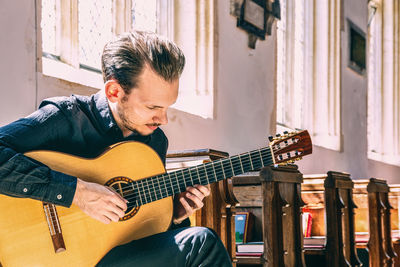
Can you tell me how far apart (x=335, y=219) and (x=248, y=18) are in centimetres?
252

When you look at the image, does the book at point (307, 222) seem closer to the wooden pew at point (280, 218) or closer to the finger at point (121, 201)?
the wooden pew at point (280, 218)

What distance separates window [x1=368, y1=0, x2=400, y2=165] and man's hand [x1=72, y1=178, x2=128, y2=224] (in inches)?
387

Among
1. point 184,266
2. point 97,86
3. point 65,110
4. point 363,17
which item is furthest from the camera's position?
point 363,17

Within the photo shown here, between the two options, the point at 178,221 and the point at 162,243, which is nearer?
the point at 162,243

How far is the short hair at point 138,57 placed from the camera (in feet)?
A: 7.56

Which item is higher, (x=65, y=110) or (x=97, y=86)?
(x=97, y=86)

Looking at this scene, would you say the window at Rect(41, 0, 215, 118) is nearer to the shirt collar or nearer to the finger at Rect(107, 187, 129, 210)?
the shirt collar

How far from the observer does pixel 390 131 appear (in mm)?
11570

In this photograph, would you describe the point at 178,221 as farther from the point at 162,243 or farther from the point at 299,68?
the point at 299,68

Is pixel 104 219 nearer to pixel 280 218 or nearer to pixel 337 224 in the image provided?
pixel 280 218

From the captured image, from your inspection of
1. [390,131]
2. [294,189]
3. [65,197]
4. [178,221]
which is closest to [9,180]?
[65,197]

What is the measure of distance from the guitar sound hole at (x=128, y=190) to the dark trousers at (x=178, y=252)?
0.19 m

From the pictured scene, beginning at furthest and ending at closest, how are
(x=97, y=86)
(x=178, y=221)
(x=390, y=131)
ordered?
(x=390, y=131)
(x=97, y=86)
(x=178, y=221)

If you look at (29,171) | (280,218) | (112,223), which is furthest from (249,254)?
(29,171)
